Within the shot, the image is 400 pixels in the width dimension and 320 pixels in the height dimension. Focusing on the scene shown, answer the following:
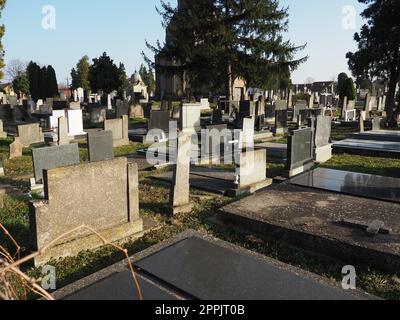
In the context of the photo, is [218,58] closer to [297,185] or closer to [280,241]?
[297,185]

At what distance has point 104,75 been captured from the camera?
3631cm

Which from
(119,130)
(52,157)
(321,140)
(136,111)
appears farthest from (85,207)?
(136,111)

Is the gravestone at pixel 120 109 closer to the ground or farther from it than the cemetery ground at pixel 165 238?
farther from it

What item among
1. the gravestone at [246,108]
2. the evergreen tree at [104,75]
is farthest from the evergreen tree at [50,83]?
the gravestone at [246,108]

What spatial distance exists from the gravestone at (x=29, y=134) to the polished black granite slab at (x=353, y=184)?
10.6 m

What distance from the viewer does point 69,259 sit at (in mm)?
4492

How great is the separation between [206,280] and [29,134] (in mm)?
12324

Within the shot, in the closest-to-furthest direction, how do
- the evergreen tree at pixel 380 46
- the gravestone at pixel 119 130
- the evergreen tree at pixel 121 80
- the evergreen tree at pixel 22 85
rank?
the gravestone at pixel 119 130
the evergreen tree at pixel 380 46
the evergreen tree at pixel 121 80
the evergreen tree at pixel 22 85

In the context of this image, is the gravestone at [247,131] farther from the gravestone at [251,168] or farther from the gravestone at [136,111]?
the gravestone at [136,111]

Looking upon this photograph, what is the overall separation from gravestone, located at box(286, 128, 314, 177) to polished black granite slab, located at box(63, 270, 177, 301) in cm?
617

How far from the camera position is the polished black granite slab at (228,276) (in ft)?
10.3

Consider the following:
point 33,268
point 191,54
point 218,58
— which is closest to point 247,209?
point 33,268

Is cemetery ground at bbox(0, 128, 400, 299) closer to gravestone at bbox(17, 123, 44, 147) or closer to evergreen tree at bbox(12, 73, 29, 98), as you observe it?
gravestone at bbox(17, 123, 44, 147)

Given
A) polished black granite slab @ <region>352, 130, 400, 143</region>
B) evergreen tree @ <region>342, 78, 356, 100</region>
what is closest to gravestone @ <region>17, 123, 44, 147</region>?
polished black granite slab @ <region>352, 130, 400, 143</region>
